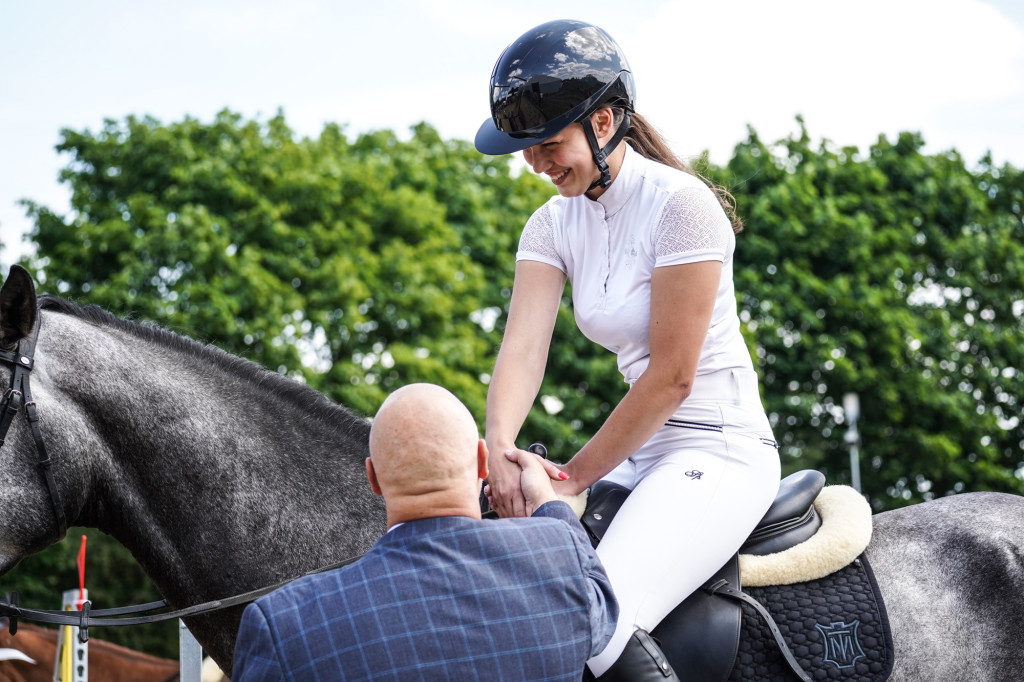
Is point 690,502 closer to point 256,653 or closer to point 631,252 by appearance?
point 631,252

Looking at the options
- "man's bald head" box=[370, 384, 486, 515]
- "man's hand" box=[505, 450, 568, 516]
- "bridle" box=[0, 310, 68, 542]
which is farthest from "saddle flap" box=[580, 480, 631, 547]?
"bridle" box=[0, 310, 68, 542]

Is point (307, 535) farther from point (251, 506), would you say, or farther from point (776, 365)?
point (776, 365)

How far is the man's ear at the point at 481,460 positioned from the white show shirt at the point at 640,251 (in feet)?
3.12

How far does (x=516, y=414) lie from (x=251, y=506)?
94 cm

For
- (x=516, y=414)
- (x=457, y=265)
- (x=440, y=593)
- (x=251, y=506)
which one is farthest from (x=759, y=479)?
(x=457, y=265)

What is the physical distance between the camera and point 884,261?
22.8 metres

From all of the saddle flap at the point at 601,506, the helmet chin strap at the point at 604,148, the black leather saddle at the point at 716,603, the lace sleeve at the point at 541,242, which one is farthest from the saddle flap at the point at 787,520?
the helmet chin strap at the point at 604,148

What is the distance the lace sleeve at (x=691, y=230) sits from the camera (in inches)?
116

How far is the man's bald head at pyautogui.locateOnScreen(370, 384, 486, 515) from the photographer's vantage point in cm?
218

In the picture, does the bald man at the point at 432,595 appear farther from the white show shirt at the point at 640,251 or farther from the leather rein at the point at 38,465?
the white show shirt at the point at 640,251

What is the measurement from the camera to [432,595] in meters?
2.12

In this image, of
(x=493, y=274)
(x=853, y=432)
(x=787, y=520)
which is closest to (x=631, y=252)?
(x=787, y=520)

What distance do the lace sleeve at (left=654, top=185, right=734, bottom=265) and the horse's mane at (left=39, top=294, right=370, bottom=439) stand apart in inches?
52.0

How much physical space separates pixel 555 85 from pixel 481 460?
1318 millimetres
